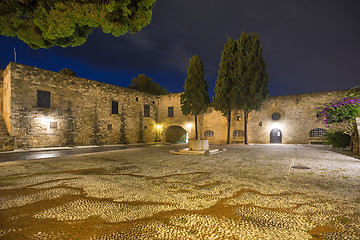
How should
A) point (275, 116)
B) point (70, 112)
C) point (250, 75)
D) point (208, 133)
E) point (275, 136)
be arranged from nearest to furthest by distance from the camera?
point (70, 112), point (250, 75), point (275, 116), point (275, 136), point (208, 133)

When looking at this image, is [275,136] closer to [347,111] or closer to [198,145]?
[347,111]

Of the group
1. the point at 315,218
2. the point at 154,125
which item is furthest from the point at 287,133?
the point at 315,218

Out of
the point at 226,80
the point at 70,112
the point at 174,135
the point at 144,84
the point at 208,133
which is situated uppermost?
the point at 144,84

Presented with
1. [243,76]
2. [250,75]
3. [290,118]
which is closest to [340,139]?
[290,118]

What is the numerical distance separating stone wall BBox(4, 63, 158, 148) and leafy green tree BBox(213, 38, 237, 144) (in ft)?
27.6

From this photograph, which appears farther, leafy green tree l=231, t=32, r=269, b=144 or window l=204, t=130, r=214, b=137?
window l=204, t=130, r=214, b=137

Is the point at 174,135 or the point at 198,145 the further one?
the point at 174,135

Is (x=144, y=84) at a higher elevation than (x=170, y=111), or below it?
higher

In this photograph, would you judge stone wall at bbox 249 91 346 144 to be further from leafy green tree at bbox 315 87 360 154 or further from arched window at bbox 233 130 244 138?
leafy green tree at bbox 315 87 360 154

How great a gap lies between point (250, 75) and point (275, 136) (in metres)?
6.01

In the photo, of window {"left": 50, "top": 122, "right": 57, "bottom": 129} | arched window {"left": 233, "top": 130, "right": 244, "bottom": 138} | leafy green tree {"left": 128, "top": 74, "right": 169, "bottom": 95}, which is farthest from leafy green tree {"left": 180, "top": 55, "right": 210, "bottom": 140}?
leafy green tree {"left": 128, "top": 74, "right": 169, "bottom": 95}

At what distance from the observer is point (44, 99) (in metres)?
12.2

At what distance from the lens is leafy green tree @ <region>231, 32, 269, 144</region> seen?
14.4 meters

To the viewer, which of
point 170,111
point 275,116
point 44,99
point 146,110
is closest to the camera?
point 44,99
